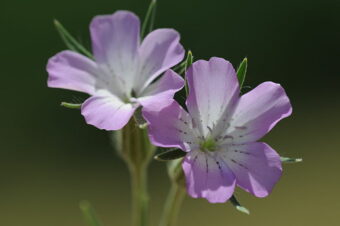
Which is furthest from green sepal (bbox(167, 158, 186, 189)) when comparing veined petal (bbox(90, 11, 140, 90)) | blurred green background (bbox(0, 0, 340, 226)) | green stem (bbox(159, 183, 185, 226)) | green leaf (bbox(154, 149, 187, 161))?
blurred green background (bbox(0, 0, 340, 226))

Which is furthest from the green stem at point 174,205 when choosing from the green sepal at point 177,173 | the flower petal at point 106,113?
the flower petal at point 106,113

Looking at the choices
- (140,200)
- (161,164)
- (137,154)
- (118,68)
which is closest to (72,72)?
(118,68)

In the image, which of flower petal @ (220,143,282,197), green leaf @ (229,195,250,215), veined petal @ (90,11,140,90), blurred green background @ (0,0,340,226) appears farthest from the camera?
blurred green background @ (0,0,340,226)

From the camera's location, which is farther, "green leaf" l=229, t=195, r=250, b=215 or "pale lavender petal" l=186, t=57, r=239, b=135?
"pale lavender petal" l=186, t=57, r=239, b=135

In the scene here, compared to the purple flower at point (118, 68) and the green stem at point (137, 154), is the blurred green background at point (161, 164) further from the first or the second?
the purple flower at point (118, 68)

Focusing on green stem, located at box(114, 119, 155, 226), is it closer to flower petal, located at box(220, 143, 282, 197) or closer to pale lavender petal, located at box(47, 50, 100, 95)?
pale lavender petal, located at box(47, 50, 100, 95)
